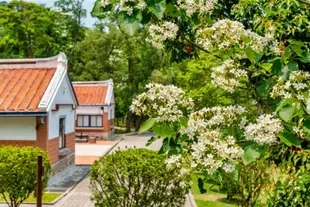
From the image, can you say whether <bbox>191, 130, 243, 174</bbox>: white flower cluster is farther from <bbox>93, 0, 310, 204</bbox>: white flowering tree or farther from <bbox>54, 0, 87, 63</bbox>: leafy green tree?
<bbox>54, 0, 87, 63</bbox>: leafy green tree

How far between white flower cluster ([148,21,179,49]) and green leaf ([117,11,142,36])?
501 millimetres

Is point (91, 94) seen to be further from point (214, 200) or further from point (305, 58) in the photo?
point (305, 58)

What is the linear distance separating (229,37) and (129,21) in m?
0.80

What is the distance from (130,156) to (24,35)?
3714 cm

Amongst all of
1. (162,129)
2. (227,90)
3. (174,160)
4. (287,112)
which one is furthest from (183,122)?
(287,112)

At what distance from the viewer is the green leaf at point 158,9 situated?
2416mm

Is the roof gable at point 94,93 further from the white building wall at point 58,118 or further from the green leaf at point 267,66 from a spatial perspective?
the green leaf at point 267,66

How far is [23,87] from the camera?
18.0 m

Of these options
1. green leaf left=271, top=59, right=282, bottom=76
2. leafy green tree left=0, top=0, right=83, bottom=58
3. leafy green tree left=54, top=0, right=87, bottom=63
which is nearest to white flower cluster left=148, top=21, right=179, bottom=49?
green leaf left=271, top=59, right=282, bottom=76

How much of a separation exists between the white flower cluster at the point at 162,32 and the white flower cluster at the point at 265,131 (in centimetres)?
104

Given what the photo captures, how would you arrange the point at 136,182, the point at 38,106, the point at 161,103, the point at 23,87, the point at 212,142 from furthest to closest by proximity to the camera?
the point at 23,87 < the point at 38,106 < the point at 136,182 < the point at 161,103 < the point at 212,142

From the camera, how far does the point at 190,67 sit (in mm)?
22266

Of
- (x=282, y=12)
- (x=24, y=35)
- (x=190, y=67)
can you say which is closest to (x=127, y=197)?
(x=282, y=12)

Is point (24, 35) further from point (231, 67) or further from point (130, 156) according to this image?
point (231, 67)
